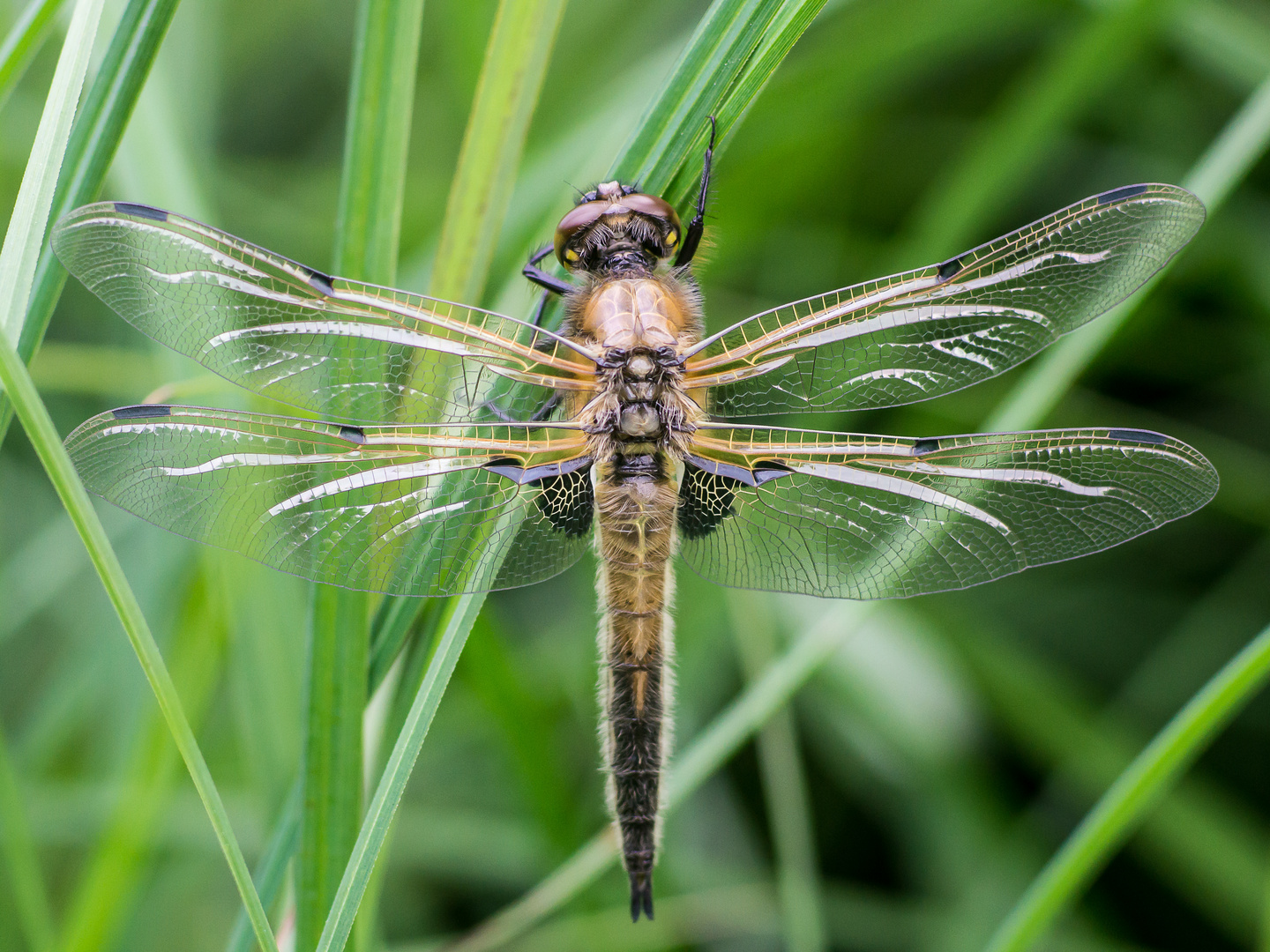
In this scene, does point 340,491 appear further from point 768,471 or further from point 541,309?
point 768,471

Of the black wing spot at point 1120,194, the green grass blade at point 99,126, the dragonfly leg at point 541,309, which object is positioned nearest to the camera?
the green grass blade at point 99,126

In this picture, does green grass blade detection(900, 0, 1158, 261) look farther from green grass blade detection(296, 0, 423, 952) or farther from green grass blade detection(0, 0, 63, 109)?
green grass blade detection(0, 0, 63, 109)

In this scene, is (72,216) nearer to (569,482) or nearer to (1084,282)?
(569,482)

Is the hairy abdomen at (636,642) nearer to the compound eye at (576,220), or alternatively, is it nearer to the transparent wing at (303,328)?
the transparent wing at (303,328)

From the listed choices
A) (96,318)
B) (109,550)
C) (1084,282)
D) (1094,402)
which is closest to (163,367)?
(96,318)

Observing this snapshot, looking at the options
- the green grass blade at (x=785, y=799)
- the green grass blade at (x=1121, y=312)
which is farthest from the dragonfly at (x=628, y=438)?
the green grass blade at (x=785, y=799)
